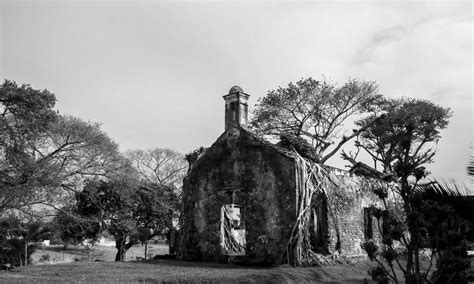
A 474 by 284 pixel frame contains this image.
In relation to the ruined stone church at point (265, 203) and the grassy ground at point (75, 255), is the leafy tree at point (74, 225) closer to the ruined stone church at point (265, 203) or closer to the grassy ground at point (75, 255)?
the grassy ground at point (75, 255)

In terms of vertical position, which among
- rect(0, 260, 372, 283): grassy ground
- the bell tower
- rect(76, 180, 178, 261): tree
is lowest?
rect(0, 260, 372, 283): grassy ground

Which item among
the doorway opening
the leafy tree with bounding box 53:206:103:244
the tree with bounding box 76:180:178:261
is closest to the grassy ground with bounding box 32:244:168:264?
the leafy tree with bounding box 53:206:103:244

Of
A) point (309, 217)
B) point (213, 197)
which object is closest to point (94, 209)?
point (213, 197)

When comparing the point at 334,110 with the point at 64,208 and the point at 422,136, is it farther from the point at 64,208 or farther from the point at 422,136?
the point at 64,208

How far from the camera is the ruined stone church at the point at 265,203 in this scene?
14.3m

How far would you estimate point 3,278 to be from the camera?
9.55 m

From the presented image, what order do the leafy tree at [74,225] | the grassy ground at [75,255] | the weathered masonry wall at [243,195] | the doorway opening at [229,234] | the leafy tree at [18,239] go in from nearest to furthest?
the weathered masonry wall at [243,195]
the doorway opening at [229,234]
the leafy tree at [74,225]
the leafy tree at [18,239]
the grassy ground at [75,255]

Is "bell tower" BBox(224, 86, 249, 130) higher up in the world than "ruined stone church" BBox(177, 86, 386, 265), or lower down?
higher up

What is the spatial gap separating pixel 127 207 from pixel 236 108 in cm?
Answer: 1064

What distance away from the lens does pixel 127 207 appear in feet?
79.3

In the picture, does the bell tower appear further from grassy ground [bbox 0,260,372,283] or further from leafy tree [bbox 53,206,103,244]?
leafy tree [bbox 53,206,103,244]

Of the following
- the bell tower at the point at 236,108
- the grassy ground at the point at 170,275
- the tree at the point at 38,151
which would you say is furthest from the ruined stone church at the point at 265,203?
the tree at the point at 38,151

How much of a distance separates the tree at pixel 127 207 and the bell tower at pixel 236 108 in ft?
24.0

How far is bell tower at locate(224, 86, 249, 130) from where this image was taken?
16.6 m
